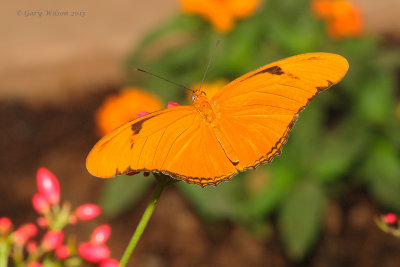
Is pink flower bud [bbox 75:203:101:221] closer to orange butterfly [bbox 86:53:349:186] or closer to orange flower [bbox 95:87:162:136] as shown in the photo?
orange butterfly [bbox 86:53:349:186]

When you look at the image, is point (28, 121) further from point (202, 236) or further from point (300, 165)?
point (300, 165)

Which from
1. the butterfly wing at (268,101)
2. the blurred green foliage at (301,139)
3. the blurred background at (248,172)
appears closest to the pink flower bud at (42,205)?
the butterfly wing at (268,101)

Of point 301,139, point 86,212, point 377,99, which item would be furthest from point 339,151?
point 86,212

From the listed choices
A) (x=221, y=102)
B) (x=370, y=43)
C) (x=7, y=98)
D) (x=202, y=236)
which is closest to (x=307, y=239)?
(x=202, y=236)

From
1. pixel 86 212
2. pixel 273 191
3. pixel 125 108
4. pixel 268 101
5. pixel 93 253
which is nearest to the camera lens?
pixel 93 253

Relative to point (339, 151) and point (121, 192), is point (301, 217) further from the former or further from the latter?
point (121, 192)
